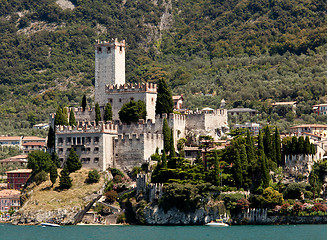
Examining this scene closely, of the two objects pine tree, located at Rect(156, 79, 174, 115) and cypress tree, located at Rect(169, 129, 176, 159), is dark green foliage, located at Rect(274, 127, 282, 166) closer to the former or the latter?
cypress tree, located at Rect(169, 129, 176, 159)

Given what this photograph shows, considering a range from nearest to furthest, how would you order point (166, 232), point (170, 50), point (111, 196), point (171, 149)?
point (166, 232) < point (111, 196) < point (171, 149) < point (170, 50)

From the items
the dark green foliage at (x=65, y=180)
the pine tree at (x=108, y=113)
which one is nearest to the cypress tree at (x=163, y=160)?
the dark green foliage at (x=65, y=180)

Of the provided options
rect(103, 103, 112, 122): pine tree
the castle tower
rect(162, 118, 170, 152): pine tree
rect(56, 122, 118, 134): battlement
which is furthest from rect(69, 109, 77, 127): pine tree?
rect(162, 118, 170, 152): pine tree

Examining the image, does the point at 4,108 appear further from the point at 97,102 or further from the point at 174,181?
the point at 174,181

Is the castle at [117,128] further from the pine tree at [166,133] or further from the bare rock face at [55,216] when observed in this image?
the bare rock face at [55,216]

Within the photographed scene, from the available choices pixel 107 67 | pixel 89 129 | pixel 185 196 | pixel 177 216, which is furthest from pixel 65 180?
pixel 107 67

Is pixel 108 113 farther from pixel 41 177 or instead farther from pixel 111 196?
pixel 111 196

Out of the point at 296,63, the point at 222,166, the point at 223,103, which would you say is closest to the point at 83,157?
the point at 222,166
